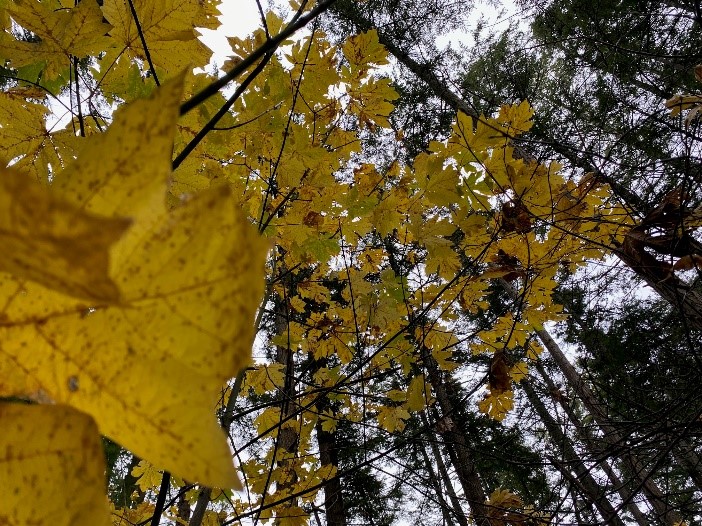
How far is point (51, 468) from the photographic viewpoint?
8.2 inches

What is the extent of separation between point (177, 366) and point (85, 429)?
0.05m

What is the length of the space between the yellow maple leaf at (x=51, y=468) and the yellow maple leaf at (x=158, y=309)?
12 millimetres

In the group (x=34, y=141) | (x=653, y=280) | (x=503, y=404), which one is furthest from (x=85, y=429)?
(x=503, y=404)

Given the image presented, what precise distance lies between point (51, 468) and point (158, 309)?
0.10 m

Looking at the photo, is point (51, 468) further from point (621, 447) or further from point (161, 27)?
point (621, 447)

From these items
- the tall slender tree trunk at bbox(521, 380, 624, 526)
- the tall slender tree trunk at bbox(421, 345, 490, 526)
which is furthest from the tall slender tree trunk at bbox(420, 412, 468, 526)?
the tall slender tree trunk at bbox(521, 380, 624, 526)

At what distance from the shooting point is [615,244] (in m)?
2.23

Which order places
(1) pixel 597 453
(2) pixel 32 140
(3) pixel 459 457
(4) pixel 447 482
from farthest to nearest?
(3) pixel 459 457, (4) pixel 447 482, (1) pixel 597 453, (2) pixel 32 140

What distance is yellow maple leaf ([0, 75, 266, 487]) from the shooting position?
187mm

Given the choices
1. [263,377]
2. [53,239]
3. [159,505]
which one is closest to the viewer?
[53,239]

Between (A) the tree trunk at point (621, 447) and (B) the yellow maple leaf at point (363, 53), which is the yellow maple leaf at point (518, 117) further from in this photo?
(A) the tree trunk at point (621, 447)

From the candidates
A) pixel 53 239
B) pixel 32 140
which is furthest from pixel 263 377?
pixel 53 239

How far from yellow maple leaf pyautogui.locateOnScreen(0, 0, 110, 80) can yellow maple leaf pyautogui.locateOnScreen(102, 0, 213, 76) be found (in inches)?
1.2

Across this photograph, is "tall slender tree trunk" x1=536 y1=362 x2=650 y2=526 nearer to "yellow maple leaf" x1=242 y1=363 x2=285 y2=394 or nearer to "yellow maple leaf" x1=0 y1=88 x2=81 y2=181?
"yellow maple leaf" x1=242 y1=363 x2=285 y2=394
